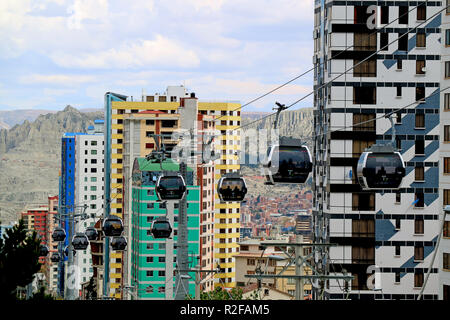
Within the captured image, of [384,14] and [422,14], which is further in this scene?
[384,14]

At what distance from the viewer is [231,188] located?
27469 millimetres

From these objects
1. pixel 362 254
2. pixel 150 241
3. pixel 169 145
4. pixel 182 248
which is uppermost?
pixel 169 145

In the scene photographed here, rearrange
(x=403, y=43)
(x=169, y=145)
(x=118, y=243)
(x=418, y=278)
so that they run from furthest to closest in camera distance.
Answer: (x=169, y=145), (x=403, y=43), (x=418, y=278), (x=118, y=243)

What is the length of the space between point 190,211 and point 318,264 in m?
70.3

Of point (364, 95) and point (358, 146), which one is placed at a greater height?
point (364, 95)

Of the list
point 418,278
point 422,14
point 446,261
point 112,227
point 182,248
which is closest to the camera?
point 182,248

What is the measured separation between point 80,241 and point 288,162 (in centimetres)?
2758

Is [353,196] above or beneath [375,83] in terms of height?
beneath

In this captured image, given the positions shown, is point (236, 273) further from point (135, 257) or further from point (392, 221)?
point (392, 221)

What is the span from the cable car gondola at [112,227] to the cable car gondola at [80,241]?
188 inches

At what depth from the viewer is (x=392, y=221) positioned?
168ft

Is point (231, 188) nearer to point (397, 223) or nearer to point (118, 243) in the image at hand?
point (118, 243)

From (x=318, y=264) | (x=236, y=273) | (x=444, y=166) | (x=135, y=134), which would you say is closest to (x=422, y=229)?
(x=318, y=264)

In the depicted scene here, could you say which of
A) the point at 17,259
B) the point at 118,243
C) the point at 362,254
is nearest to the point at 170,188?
the point at 17,259
